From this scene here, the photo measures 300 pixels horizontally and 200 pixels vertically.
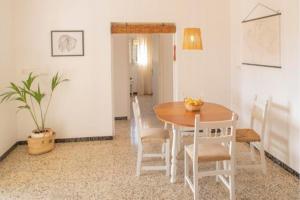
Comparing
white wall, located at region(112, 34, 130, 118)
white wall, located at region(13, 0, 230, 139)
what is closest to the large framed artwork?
white wall, located at region(13, 0, 230, 139)

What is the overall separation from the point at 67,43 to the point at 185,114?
2.47 m

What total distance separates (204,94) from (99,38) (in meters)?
2.00

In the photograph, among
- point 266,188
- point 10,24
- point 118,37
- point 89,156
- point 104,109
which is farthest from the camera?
point 118,37

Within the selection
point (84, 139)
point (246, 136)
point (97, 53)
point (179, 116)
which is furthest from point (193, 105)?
point (84, 139)

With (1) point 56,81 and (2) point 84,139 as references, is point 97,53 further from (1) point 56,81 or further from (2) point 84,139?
(2) point 84,139

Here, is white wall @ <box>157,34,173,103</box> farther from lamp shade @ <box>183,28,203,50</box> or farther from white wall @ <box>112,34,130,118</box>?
lamp shade @ <box>183,28,203,50</box>

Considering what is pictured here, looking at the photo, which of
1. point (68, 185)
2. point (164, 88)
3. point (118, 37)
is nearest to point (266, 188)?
point (68, 185)

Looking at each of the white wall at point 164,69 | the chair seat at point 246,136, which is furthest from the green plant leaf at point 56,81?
the chair seat at point 246,136

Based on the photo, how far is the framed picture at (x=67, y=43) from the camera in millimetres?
4930

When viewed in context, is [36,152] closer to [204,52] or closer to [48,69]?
[48,69]

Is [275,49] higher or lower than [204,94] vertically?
higher

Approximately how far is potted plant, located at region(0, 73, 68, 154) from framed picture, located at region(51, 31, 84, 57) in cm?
38

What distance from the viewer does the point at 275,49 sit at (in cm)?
382

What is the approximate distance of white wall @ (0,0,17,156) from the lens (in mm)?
4355
